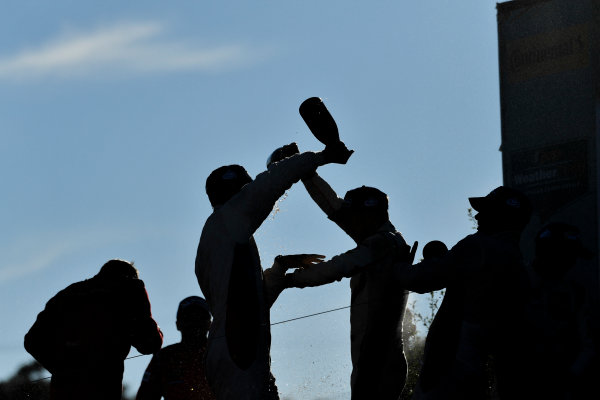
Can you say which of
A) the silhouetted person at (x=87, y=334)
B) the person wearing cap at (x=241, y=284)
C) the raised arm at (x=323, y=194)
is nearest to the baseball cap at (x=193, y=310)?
the silhouetted person at (x=87, y=334)

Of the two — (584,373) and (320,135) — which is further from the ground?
(320,135)

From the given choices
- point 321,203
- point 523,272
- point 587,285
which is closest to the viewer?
point 523,272

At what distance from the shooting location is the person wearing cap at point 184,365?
9.36 meters

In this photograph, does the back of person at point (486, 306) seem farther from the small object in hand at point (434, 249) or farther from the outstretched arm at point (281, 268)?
the outstretched arm at point (281, 268)

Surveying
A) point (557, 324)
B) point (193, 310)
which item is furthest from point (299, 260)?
point (557, 324)

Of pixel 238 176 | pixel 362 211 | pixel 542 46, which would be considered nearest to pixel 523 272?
pixel 362 211

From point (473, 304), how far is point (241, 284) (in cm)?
142

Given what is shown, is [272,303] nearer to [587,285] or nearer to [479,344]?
[479,344]

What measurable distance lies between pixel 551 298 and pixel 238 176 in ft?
7.55

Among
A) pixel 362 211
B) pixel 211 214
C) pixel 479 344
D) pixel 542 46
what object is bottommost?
pixel 479 344

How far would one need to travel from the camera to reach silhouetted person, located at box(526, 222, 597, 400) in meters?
8.63

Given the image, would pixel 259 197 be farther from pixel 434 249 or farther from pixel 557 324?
pixel 557 324

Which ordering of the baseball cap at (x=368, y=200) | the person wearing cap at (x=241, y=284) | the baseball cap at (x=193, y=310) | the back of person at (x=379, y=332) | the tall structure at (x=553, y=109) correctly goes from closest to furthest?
the person wearing cap at (x=241, y=284) → the back of person at (x=379, y=332) → the baseball cap at (x=368, y=200) → the baseball cap at (x=193, y=310) → the tall structure at (x=553, y=109)

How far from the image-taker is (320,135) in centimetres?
838
